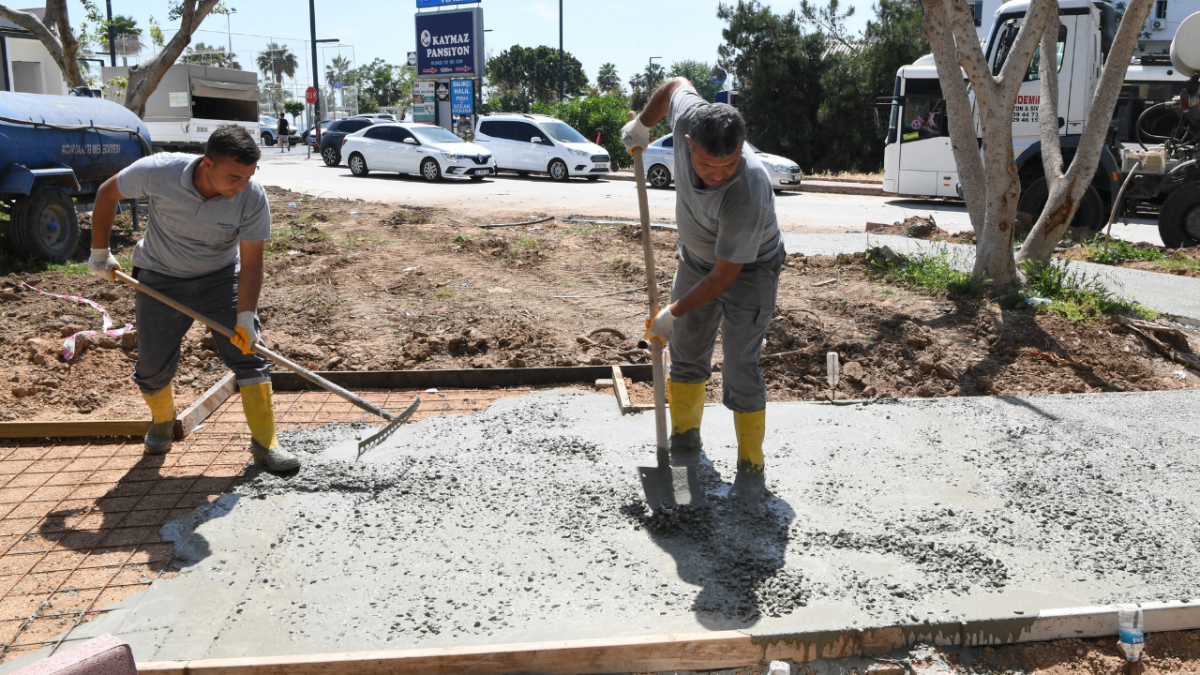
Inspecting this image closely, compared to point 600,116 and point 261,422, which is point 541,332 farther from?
point 600,116

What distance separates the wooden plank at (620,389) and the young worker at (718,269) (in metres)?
0.68

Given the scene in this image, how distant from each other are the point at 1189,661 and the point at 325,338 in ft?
18.5

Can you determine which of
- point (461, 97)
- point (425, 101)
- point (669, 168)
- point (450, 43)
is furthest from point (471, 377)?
point (425, 101)

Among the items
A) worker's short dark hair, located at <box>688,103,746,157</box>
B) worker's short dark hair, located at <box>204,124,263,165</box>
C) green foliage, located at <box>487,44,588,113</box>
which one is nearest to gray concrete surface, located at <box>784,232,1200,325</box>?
worker's short dark hair, located at <box>688,103,746,157</box>

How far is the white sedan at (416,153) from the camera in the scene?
66.3 ft

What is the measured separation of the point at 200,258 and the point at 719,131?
8.29 feet

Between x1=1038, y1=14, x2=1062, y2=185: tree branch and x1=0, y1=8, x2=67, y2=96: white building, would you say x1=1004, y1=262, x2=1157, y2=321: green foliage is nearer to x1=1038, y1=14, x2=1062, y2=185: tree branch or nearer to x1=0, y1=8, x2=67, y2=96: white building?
x1=1038, y1=14, x2=1062, y2=185: tree branch

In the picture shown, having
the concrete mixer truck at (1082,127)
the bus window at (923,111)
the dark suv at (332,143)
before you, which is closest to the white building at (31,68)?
the dark suv at (332,143)

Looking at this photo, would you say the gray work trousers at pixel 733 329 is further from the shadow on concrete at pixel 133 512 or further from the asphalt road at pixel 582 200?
the asphalt road at pixel 582 200

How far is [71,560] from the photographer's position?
11.3 feet

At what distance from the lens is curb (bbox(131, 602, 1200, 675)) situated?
107 inches

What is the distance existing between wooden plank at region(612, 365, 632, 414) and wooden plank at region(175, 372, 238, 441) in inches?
83.8

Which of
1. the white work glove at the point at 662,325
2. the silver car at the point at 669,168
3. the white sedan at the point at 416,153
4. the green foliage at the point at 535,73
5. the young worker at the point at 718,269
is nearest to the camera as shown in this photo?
the young worker at the point at 718,269

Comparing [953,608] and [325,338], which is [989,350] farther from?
[325,338]
